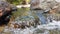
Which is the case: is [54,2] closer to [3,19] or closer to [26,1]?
[3,19]

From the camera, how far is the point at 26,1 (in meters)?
24.1

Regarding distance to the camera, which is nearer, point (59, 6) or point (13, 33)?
point (13, 33)

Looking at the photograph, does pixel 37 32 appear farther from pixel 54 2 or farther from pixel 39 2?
pixel 39 2

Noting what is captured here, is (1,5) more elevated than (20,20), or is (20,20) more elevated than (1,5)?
(1,5)

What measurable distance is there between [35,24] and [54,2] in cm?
565

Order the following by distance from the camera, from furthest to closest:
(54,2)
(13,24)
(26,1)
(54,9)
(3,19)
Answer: (26,1) < (54,2) < (54,9) < (3,19) < (13,24)

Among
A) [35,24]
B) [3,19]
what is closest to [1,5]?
[3,19]

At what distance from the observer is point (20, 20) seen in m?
8.97

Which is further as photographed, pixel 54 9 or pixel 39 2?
pixel 39 2

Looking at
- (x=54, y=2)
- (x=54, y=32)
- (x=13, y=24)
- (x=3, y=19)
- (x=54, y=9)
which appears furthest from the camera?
(x=54, y=2)

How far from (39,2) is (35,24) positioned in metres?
6.73

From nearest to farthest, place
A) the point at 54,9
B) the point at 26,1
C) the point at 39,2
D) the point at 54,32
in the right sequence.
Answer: the point at 54,32 < the point at 54,9 < the point at 39,2 < the point at 26,1

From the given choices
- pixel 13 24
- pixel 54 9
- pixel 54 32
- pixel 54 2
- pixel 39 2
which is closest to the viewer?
pixel 54 32

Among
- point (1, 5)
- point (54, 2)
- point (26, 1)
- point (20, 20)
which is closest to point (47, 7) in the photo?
point (54, 2)
